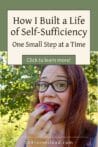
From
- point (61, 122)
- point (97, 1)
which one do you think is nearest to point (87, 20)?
point (97, 1)

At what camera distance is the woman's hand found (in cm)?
550

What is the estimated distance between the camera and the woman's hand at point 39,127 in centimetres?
550

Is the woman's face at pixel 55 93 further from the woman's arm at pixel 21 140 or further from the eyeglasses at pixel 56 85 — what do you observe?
the woman's arm at pixel 21 140

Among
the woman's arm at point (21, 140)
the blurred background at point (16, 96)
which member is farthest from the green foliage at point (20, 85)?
the woman's arm at point (21, 140)

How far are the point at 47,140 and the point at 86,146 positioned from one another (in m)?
→ 0.24

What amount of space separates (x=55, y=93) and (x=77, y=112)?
19 centimetres

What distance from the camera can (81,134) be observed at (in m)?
5.58

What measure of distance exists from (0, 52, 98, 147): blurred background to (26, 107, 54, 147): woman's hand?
0.17 ft

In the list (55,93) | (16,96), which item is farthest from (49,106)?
(16,96)

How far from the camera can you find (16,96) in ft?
18.3

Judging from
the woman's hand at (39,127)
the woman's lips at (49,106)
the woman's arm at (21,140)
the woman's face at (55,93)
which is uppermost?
the woman's face at (55,93)

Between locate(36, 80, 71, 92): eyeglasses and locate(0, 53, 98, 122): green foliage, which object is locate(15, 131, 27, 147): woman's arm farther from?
locate(36, 80, 71, 92): eyeglasses

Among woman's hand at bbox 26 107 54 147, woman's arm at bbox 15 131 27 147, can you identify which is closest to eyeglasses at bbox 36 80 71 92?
woman's hand at bbox 26 107 54 147

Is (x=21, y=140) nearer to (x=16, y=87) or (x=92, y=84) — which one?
(x=16, y=87)
